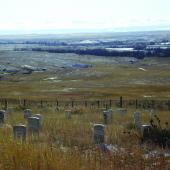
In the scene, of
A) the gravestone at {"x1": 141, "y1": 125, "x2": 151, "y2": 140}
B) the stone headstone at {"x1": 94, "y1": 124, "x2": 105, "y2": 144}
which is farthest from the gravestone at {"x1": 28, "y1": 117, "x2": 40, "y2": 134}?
the gravestone at {"x1": 141, "y1": 125, "x2": 151, "y2": 140}

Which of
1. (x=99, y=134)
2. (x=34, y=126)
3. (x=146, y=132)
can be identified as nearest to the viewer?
(x=99, y=134)

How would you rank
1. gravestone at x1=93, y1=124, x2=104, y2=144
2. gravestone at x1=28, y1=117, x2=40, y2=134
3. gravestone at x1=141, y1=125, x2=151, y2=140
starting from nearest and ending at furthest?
1. gravestone at x1=93, y1=124, x2=104, y2=144
2. gravestone at x1=141, y1=125, x2=151, y2=140
3. gravestone at x1=28, y1=117, x2=40, y2=134

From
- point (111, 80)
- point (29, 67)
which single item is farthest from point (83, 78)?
point (29, 67)

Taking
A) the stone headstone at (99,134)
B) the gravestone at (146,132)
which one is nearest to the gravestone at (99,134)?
the stone headstone at (99,134)

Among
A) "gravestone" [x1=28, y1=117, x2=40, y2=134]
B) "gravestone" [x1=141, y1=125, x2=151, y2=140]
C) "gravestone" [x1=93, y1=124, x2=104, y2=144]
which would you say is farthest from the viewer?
"gravestone" [x1=28, y1=117, x2=40, y2=134]

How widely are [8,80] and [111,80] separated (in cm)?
2135

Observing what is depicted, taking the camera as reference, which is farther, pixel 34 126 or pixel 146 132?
pixel 34 126

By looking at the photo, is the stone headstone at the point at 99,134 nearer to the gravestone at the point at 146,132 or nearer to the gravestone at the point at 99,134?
the gravestone at the point at 99,134

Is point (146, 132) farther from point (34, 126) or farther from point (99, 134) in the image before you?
point (34, 126)

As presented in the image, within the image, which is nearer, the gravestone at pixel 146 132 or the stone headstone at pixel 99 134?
the stone headstone at pixel 99 134

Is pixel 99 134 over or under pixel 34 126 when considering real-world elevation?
over

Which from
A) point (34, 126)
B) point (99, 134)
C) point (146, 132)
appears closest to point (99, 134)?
point (99, 134)

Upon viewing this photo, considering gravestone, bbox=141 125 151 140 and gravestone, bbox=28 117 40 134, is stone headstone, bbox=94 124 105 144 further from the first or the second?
gravestone, bbox=28 117 40 134

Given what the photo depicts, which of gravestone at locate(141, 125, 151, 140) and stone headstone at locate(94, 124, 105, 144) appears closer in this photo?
stone headstone at locate(94, 124, 105, 144)
